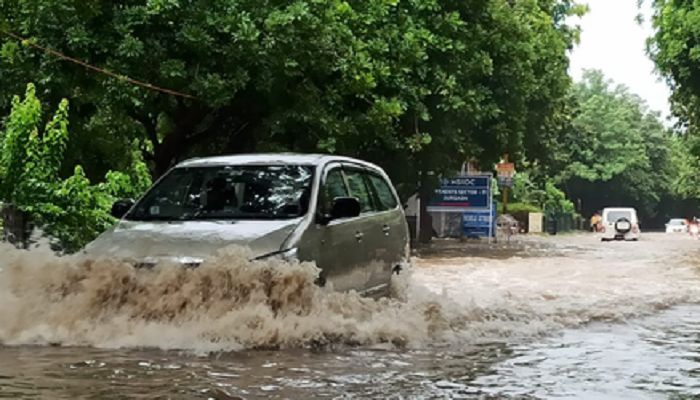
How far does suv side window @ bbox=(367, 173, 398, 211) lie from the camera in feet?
32.7

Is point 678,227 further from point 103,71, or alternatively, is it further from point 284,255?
point 284,255

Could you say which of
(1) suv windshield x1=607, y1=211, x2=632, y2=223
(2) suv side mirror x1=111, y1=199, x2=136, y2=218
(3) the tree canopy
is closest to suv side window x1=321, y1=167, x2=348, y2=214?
(2) suv side mirror x1=111, y1=199, x2=136, y2=218

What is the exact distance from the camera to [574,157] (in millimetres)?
69938

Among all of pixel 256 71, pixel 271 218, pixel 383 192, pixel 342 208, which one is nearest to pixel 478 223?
pixel 256 71

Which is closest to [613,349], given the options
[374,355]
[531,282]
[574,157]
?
[374,355]

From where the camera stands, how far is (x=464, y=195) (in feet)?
117

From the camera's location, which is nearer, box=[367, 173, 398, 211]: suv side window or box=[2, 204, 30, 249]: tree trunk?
box=[367, 173, 398, 211]: suv side window

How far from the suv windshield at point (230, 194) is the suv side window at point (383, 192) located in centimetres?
137

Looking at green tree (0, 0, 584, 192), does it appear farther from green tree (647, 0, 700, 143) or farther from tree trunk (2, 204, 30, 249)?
green tree (647, 0, 700, 143)

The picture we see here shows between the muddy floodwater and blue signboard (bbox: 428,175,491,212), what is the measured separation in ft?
84.6

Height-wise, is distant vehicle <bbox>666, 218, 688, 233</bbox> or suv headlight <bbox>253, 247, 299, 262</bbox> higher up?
distant vehicle <bbox>666, 218, 688, 233</bbox>

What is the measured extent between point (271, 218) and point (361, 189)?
5.70 ft

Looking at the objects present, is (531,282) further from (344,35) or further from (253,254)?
(253,254)

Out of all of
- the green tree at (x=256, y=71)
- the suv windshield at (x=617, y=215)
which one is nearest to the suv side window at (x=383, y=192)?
the green tree at (x=256, y=71)
